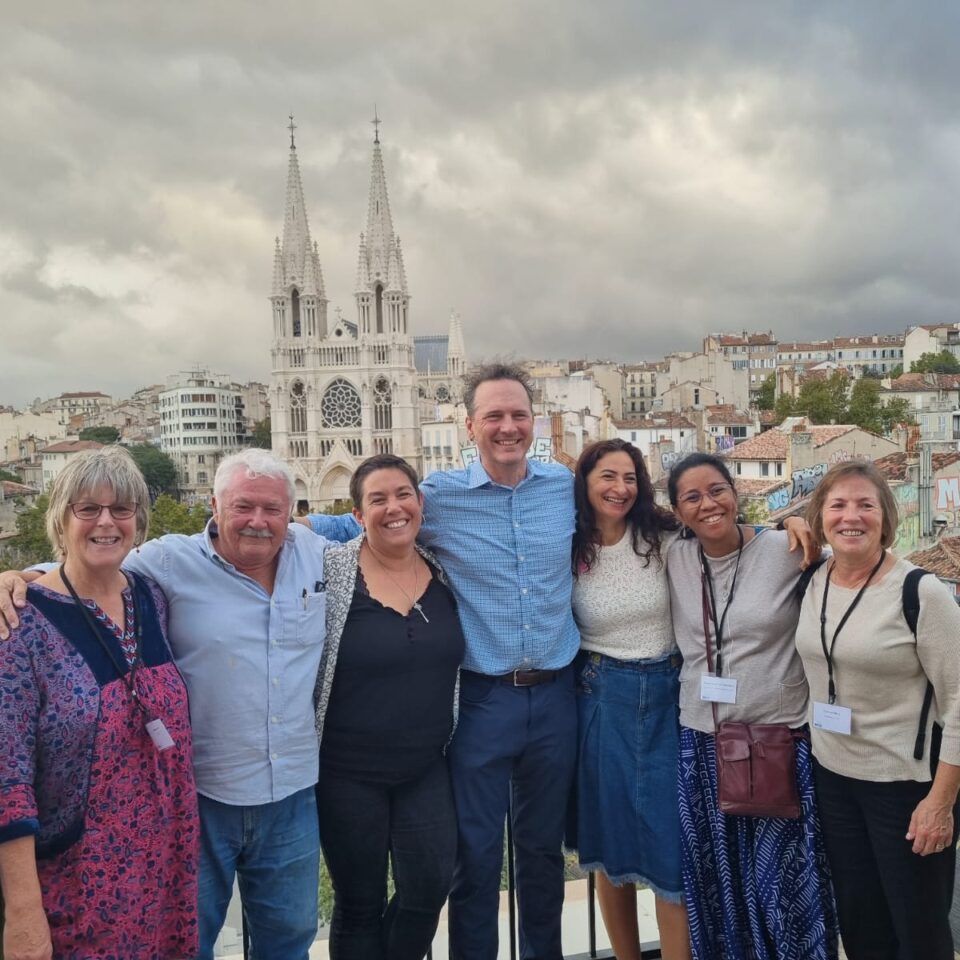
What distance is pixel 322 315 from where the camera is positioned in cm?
6956

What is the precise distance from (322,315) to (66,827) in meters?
70.0

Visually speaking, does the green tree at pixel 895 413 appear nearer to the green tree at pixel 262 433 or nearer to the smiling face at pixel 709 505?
the smiling face at pixel 709 505

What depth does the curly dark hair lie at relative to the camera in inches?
127

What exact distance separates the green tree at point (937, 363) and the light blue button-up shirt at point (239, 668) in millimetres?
68734

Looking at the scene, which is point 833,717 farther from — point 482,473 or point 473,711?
point 482,473

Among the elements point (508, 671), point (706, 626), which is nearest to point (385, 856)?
point (508, 671)

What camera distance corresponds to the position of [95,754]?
7.35 feet

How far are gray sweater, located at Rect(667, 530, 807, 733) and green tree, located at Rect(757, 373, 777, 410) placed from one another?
6562 centimetres

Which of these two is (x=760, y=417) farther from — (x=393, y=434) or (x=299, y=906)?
(x=299, y=906)

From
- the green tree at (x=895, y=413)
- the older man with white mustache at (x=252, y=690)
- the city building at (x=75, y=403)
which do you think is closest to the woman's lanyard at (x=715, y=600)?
the older man with white mustache at (x=252, y=690)

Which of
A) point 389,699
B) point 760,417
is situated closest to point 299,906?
point 389,699

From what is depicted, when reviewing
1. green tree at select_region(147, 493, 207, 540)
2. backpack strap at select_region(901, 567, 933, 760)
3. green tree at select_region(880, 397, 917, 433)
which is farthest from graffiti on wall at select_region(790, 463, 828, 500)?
green tree at select_region(147, 493, 207, 540)

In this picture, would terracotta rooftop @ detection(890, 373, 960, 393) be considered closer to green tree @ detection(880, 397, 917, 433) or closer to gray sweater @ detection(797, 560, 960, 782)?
green tree @ detection(880, 397, 917, 433)

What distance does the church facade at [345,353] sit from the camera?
66.1 metres
